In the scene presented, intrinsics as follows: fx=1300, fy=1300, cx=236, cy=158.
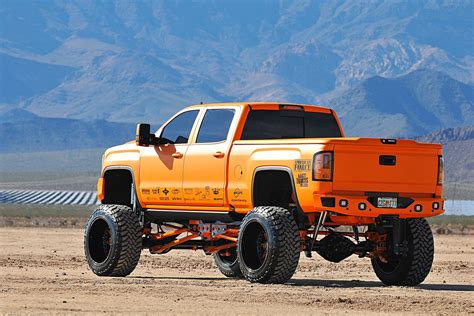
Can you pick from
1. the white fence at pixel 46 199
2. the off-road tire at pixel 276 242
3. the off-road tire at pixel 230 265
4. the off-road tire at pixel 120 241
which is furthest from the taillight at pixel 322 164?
the white fence at pixel 46 199

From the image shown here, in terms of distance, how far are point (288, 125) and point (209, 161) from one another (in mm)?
1393

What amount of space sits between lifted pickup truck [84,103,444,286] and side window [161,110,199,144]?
2 centimetres

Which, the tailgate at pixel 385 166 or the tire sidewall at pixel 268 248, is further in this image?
the tire sidewall at pixel 268 248

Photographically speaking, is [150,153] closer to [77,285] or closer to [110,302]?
[77,285]

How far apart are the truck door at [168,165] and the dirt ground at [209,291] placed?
1.23 m

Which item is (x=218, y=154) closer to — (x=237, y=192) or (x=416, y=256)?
(x=237, y=192)

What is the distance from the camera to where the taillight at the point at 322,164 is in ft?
53.3

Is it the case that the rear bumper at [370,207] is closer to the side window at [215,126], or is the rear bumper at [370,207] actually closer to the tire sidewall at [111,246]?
the side window at [215,126]

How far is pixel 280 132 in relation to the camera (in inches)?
727

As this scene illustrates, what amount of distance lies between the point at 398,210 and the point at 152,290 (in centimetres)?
333

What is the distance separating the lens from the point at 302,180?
16.5m

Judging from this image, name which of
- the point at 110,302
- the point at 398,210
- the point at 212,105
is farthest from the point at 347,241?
the point at 110,302

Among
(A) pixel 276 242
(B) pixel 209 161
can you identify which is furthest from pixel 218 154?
(A) pixel 276 242

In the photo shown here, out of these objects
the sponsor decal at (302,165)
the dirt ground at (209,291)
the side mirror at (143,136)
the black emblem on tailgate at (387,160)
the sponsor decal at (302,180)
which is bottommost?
the dirt ground at (209,291)
